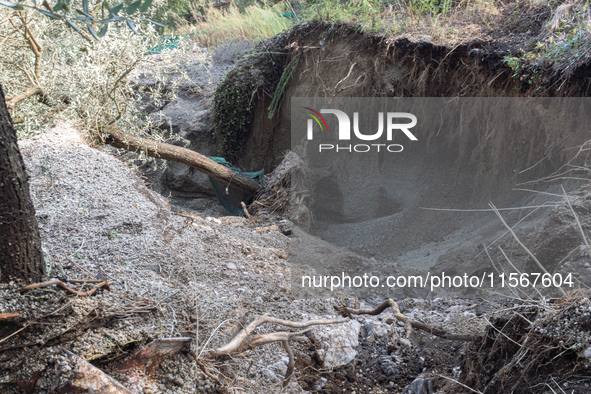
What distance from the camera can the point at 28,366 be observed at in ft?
4.22

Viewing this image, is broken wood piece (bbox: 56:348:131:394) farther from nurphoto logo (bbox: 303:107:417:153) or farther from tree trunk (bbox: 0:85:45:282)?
nurphoto logo (bbox: 303:107:417:153)

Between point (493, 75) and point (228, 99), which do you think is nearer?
point (493, 75)

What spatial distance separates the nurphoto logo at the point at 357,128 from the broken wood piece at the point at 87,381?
422 cm

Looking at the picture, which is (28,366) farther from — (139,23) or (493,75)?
(493,75)

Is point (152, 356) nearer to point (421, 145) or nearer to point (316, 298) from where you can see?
point (316, 298)

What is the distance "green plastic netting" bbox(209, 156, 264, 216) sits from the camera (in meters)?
5.61

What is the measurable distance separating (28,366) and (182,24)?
10.7 metres

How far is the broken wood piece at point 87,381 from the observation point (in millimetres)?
1262

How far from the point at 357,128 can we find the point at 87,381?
493cm

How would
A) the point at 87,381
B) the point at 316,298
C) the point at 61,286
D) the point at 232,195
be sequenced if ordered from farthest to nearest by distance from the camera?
the point at 232,195
the point at 316,298
the point at 61,286
the point at 87,381

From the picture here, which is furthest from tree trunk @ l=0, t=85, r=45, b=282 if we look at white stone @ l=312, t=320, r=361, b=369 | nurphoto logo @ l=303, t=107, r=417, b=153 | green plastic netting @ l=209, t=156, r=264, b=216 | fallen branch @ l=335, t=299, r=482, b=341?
nurphoto logo @ l=303, t=107, r=417, b=153

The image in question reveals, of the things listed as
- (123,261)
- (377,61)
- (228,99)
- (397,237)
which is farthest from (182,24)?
(123,261)

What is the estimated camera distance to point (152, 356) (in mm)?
1476

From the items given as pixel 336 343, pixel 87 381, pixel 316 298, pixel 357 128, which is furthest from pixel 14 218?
pixel 357 128
